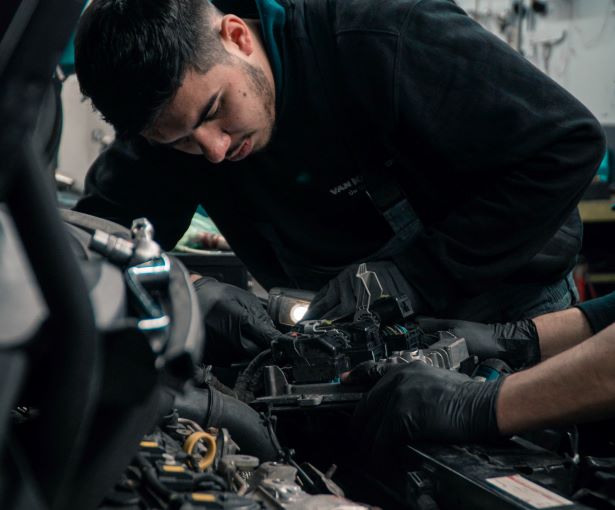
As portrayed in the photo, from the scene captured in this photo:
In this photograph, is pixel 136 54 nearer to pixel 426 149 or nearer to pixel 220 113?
pixel 220 113

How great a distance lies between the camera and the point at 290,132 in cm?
176

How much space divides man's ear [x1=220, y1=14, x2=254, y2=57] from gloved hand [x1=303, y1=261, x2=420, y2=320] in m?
0.55

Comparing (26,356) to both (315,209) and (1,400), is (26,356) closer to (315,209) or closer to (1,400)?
(1,400)

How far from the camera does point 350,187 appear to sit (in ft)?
5.78

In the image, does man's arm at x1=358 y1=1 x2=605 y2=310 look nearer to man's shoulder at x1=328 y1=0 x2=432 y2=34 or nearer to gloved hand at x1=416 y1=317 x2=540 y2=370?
man's shoulder at x1=328 y1=0 x2=432 y2=34

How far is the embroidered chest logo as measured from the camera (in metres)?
1.75

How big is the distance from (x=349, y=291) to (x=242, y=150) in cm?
45

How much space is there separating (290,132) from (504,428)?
1.00 m

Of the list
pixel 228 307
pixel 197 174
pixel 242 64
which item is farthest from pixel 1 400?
pixel 197 174

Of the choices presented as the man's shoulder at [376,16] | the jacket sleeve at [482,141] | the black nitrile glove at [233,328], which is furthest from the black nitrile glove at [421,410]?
the man's shoulder at [376,16]

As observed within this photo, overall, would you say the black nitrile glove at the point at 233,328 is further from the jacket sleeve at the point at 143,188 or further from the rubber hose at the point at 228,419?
the jacket sleeve at the point at 143,188

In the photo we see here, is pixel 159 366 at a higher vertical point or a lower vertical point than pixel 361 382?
higher

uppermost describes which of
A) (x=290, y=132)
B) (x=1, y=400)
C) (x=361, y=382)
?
(x=1, y=400)

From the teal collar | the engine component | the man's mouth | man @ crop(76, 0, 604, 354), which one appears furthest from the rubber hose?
the teal collar
